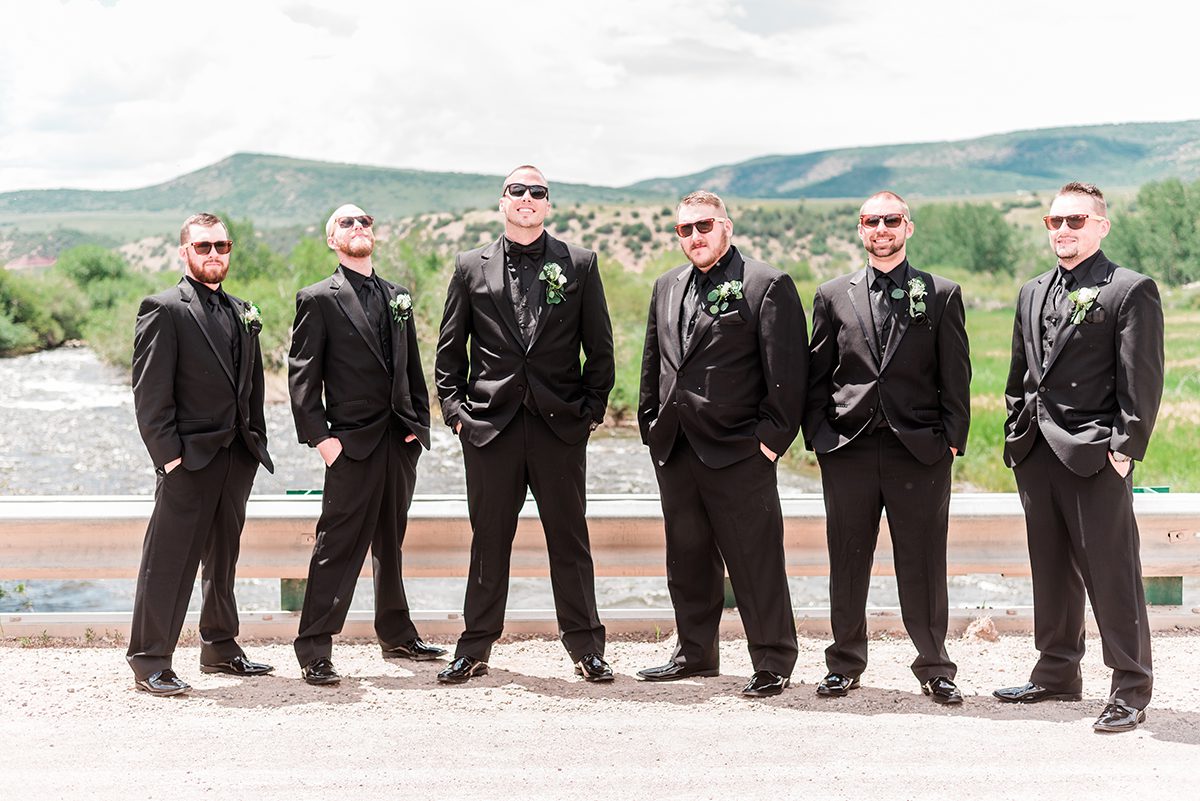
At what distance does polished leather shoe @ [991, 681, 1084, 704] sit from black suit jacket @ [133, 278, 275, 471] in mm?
3482

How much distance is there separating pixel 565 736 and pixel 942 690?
5.52ft

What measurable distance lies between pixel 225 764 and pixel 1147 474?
19888 millimetres

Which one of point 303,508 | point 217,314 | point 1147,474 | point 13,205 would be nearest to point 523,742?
point 303,508

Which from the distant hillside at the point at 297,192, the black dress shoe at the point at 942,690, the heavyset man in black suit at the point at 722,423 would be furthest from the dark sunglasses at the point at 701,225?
the distant hillside at the point at 297,192

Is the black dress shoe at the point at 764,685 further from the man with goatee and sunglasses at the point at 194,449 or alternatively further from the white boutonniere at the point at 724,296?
the man with goatee and sunglasses at the point at 194,449

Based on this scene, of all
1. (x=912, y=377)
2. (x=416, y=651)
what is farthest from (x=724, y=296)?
(x=416, y=651)

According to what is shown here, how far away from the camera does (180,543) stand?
5844 millimetres

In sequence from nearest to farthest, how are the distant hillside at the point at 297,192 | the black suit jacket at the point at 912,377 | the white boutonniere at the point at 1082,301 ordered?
the white boutonniere at the point at 1082,301, the black suit jacket at the point at 912,377, the distant hillside at the point at 297,192

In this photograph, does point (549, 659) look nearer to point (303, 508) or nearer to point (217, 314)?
point (303, 508)

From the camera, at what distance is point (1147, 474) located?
21547mm

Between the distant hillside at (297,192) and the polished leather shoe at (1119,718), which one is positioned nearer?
the polished leather shoe at (1119,718)

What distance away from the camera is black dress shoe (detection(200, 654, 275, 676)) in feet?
19.8

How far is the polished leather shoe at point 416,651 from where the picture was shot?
6277 millimetres

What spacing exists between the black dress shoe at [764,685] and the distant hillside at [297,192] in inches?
4432
